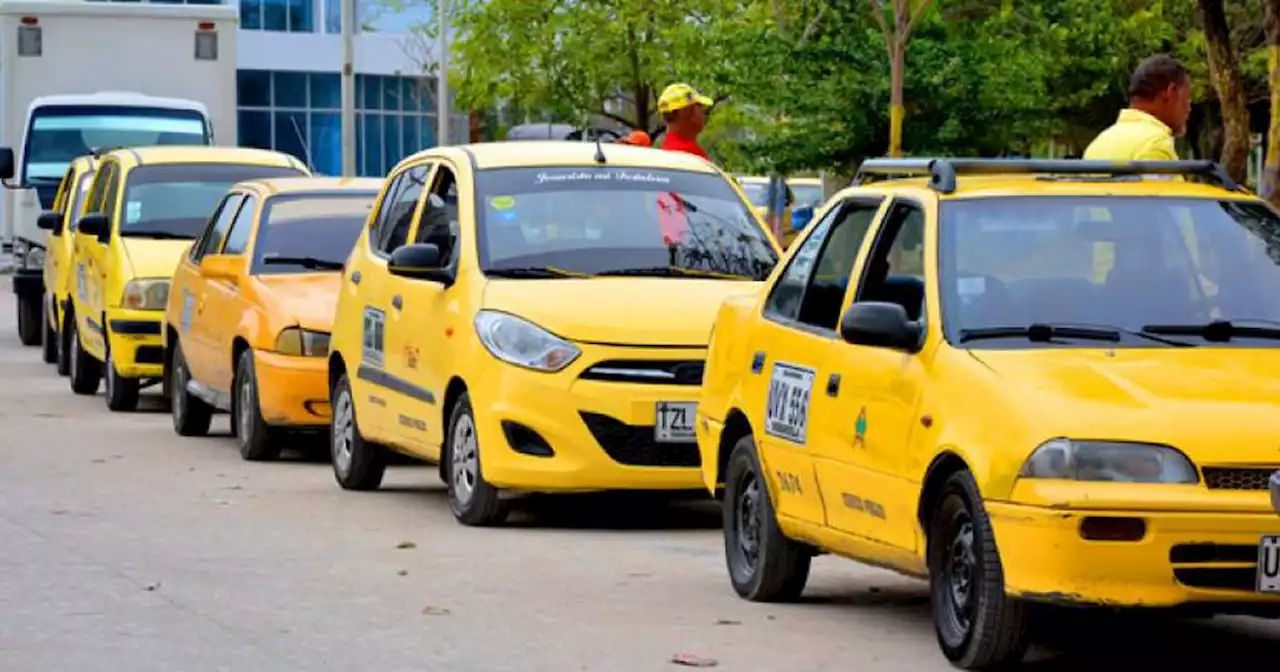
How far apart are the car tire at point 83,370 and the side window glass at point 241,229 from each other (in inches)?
172

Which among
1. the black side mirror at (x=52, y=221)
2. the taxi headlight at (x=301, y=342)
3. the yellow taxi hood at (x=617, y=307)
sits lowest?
the taxi headlight at (x=301, y=342)

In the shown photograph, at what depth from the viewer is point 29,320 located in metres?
28.8

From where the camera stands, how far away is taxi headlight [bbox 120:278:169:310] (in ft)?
65.6

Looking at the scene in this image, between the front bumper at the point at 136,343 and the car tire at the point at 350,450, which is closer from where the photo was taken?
the car tire at the point at 350,450

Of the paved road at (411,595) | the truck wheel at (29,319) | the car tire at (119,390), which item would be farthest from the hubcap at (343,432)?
the truck wheel at (29,319)

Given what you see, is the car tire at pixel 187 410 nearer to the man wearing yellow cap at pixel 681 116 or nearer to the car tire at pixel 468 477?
the man wearing yellow cap at pixel 681 116

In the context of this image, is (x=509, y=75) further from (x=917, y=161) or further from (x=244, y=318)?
(x=917, y=161)

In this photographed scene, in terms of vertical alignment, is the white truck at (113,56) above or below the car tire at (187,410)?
above

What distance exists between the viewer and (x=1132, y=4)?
39.8 meters

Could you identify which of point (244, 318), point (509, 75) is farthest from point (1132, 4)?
point (244, 318)

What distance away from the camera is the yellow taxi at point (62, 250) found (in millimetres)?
23094

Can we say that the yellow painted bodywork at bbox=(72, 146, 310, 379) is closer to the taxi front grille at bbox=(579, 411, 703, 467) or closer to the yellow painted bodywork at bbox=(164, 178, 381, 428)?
the yellow painted bodywork at bbox=(164, 178, 381, 428)

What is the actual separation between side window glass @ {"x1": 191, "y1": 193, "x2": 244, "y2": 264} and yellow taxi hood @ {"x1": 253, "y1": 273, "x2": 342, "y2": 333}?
52.5 inches

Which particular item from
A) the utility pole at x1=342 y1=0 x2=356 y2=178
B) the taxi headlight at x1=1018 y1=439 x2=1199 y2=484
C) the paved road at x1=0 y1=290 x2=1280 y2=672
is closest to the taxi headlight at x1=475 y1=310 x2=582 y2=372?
the paved road at x1=0 y1=290 x2=1280 y2=672
